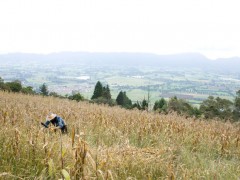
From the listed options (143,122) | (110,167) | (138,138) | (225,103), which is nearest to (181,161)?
(138,138)

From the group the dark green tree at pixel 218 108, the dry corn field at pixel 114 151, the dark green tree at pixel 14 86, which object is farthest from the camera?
the dark green tree at pixel 218 108

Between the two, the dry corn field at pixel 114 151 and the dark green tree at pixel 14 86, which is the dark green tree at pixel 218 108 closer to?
the dark green tree at pixel 14 86

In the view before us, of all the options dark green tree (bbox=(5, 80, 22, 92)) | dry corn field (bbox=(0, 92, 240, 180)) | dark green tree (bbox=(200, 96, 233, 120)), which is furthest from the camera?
dark green tree (bbox=(200, 96, 233, 120))

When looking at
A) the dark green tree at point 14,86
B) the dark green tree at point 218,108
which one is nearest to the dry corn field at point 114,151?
the dark green tree at point 218,108

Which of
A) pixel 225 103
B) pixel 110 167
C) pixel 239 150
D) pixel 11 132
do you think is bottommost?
pixel 225 103

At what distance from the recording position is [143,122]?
293 inches

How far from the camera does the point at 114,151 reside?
4105 mm

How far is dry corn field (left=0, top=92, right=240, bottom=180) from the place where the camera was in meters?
3.06

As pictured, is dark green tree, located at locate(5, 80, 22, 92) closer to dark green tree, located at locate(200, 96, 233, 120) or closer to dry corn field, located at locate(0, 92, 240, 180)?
dark green tree, located at locate(200, 96, 233, 120)

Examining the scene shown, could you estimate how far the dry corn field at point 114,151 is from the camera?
306 cm

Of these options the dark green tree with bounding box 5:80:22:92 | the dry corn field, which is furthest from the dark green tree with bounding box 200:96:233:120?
the dry corn field

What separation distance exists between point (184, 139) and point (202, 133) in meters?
0.85

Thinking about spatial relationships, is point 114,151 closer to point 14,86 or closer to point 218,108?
point 14,86

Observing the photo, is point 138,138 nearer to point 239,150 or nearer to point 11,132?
point 239,150
